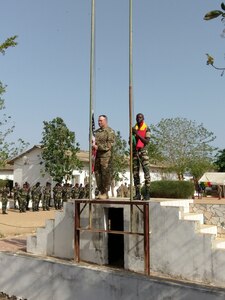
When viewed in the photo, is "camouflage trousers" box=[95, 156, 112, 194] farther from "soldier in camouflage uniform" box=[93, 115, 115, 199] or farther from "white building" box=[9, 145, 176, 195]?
"white building" box=[9, 145, 176, 195]

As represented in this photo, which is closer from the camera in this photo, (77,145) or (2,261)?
(2,261)

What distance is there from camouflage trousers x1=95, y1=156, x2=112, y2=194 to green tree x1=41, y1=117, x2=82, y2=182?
21290 millimetres

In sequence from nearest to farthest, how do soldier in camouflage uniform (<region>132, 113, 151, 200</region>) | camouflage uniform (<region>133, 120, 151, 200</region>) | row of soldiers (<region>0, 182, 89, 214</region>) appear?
soldier in camouflage uniform (<region>132, 113, 151, 200</region>)
camouflage uniform (<region>133, 120, 151, 200</region>)
row of soldiers (<region>0, 182, 89, 214</region>)

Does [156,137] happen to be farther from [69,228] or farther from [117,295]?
[117,295]

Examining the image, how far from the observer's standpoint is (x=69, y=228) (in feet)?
31.7

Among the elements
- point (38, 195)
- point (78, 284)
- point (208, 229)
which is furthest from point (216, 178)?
point (78, 284)

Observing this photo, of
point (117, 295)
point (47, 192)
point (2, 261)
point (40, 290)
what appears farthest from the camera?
point (47, 192)

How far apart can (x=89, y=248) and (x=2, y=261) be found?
7.04ft

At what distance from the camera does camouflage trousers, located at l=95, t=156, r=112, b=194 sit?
30.6ft

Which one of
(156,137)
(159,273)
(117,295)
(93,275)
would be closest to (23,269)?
(93,275)

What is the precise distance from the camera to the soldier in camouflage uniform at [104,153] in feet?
30.5

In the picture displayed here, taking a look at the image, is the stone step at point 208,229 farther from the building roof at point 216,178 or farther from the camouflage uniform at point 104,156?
the building roof at point 216,178

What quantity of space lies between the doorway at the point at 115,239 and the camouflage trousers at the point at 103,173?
1.80ft

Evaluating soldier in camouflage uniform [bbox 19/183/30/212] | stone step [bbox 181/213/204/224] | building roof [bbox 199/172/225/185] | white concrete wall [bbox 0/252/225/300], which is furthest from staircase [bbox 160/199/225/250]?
building roof [bbox 199/172/225/185]
